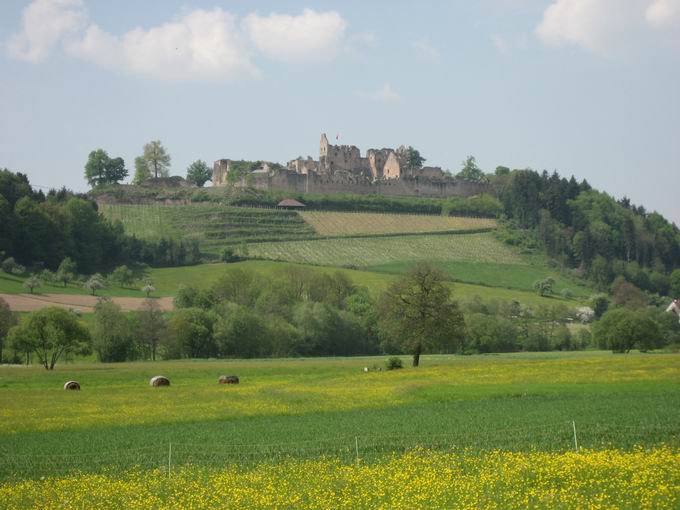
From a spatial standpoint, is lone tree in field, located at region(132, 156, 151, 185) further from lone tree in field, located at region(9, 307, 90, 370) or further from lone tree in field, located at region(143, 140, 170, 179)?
lone tree in field, located at region(9, 307, 90, 370)

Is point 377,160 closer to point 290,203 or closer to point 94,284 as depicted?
point 290,203

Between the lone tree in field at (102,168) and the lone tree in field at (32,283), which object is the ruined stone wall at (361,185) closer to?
the lone tree in field at (102,168)

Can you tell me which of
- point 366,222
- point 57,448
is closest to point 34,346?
point 57,448

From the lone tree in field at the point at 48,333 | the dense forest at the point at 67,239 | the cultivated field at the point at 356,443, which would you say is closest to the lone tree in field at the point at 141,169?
the dense forest at the point at 67,239

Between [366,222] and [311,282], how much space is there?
5183cm

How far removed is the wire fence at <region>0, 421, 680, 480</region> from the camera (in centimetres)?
2247

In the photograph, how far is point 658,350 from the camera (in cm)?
7581

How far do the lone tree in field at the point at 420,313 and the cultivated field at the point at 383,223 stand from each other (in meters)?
76.4

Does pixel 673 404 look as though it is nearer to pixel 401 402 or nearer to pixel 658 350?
pixel 401 402

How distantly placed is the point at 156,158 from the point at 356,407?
13771 centimetres

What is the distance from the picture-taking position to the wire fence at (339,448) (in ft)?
73.7

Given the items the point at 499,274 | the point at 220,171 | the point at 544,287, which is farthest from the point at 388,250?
the point at 220,171

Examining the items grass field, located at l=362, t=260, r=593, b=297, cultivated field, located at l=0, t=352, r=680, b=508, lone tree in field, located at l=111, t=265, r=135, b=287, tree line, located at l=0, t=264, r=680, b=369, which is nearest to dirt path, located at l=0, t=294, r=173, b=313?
tree line, located at l=0, t=264, r=680, b=369

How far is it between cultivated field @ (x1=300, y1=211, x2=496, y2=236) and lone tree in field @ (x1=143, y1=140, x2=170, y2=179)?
33.8m
